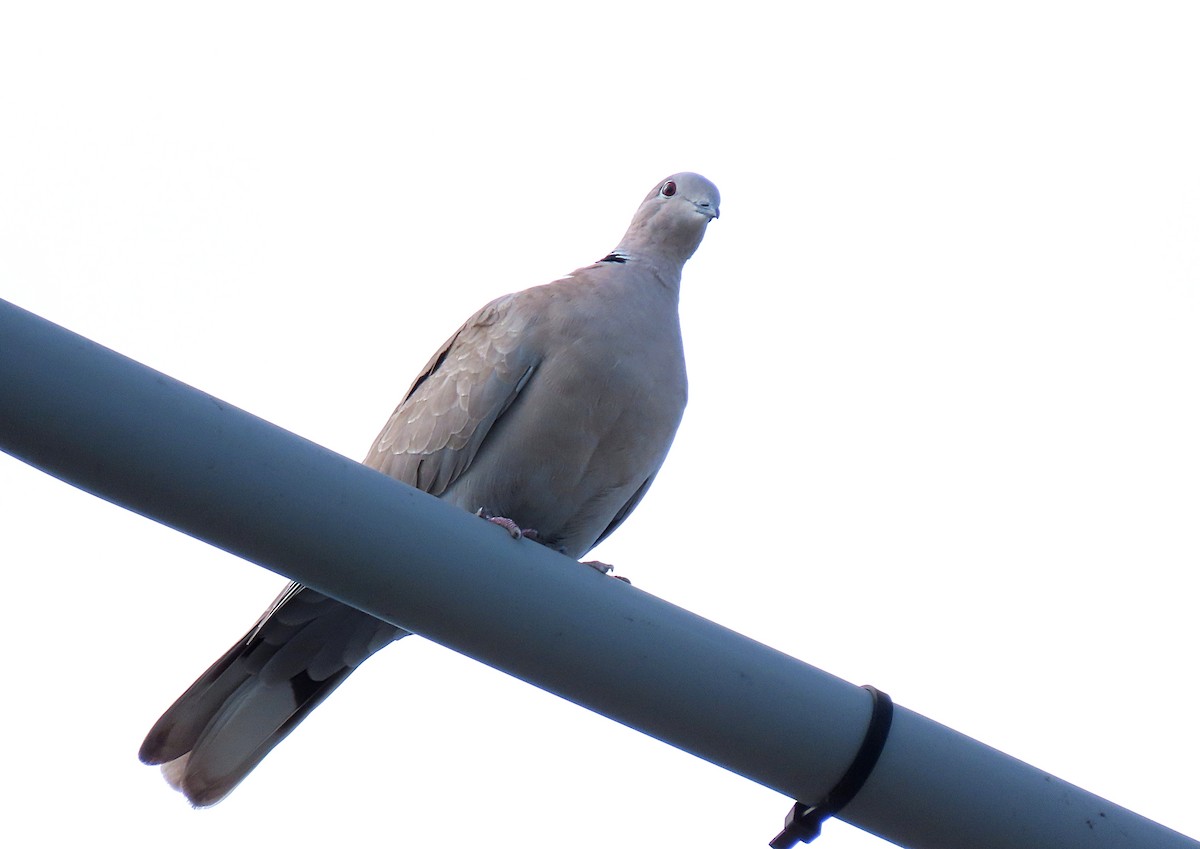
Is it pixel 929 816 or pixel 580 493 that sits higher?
pixel 580 493

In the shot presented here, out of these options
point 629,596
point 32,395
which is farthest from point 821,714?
point 32,395

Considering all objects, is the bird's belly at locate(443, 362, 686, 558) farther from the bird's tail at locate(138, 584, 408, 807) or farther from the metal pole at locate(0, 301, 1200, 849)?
the metal pole at locate(0, 301, 1200, 849)

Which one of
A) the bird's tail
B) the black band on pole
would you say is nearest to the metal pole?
the black band on pole

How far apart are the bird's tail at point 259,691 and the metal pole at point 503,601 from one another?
5.81 feet

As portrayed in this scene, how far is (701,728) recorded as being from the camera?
2.04 meters

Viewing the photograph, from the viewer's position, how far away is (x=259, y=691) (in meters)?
3.81

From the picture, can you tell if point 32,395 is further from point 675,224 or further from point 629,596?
point 675,224

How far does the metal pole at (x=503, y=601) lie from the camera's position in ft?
5.74

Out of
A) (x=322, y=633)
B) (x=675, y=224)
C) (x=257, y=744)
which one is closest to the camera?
(x=257, y=744)

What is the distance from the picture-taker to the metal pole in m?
1.75

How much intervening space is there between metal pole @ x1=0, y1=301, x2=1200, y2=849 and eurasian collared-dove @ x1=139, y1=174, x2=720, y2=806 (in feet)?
6.12

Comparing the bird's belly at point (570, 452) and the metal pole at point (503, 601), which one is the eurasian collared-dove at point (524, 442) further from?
the metal pole at point (503, 601)

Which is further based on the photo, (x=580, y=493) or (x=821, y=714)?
(x=580, y=493)

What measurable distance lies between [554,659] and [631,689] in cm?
13
